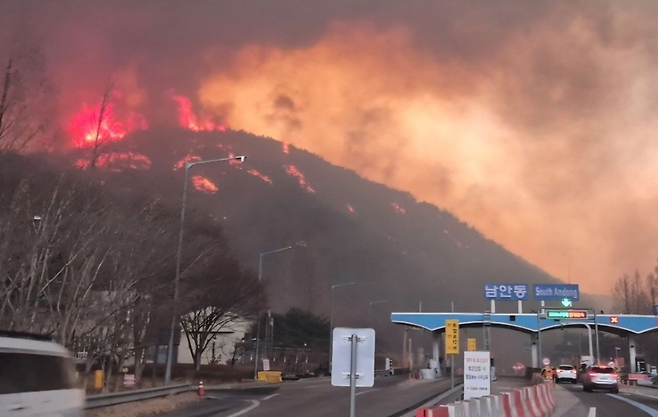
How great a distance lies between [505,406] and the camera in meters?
16.2

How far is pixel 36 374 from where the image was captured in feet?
31.6

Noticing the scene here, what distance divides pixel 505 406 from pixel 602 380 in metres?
29.8

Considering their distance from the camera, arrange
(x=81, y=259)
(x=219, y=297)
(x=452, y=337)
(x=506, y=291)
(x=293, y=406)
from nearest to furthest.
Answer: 1. (x=293, y=406)
2. (x=452, y=337)
3. (x=81, y=259)
4. (x=219, y=297)
5. (x=506, y=291)

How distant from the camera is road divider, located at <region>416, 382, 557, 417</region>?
10.3 meters

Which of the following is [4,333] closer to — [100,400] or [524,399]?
[100,400]

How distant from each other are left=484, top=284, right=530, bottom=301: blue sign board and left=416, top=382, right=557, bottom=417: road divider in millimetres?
59992

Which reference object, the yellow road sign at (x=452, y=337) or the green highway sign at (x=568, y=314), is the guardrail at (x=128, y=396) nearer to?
the yellow road sign at (x=452, y=337)

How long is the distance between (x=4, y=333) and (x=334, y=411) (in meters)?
16.2

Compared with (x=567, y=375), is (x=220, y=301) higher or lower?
higher

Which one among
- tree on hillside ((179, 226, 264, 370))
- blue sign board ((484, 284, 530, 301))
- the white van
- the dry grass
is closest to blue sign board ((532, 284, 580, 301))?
blue sign board ((484, 284, 530, 301))

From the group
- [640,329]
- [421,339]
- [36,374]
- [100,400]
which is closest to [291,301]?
[421,339]

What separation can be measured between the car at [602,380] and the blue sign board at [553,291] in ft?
132

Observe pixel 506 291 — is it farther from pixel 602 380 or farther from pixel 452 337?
pixel 452 337

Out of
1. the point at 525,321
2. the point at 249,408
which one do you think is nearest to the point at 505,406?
the point at 249,408
